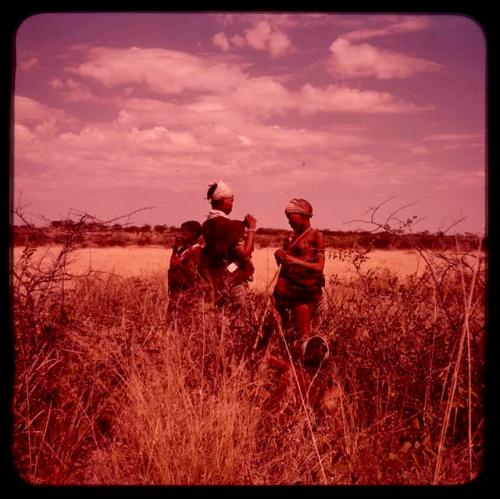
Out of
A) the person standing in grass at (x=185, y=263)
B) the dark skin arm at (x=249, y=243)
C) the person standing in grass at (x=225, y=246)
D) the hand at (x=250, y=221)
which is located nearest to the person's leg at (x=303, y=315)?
the person standing in grass at (x=225, y=246)

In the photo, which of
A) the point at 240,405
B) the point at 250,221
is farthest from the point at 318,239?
the point at 240,405

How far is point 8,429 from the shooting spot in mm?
2527

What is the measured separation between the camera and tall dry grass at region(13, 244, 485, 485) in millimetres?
2660

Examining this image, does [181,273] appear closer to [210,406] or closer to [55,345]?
[55,345]

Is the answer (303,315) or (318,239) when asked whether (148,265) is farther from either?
(303,315)

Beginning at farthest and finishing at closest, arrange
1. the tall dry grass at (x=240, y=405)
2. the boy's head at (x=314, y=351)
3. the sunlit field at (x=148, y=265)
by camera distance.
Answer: the sunlit field at (x=148, y=265)
the boy's head at (x=314, y=351)
the tall dry grass at (x=240, y=405)

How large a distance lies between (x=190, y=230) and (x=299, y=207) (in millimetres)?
1084

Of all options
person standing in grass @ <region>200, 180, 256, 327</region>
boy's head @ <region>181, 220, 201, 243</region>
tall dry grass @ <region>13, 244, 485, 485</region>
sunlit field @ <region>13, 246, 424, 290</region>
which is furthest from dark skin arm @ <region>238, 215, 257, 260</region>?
tall dry grass @ <region>13, 244, 485, 485</region>

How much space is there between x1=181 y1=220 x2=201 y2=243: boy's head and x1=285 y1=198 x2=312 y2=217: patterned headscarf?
90cm

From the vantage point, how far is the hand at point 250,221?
14.5ft

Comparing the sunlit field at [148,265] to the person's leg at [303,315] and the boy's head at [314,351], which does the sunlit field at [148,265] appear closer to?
the person's leg at [303,315]

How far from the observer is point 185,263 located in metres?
4.62

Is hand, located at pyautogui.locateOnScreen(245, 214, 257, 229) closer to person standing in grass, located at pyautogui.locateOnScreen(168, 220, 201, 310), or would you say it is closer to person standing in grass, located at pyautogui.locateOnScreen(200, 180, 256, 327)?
person standing in grass, located at pyautogui.locateOnScreen(200, 180, 256, 327)
